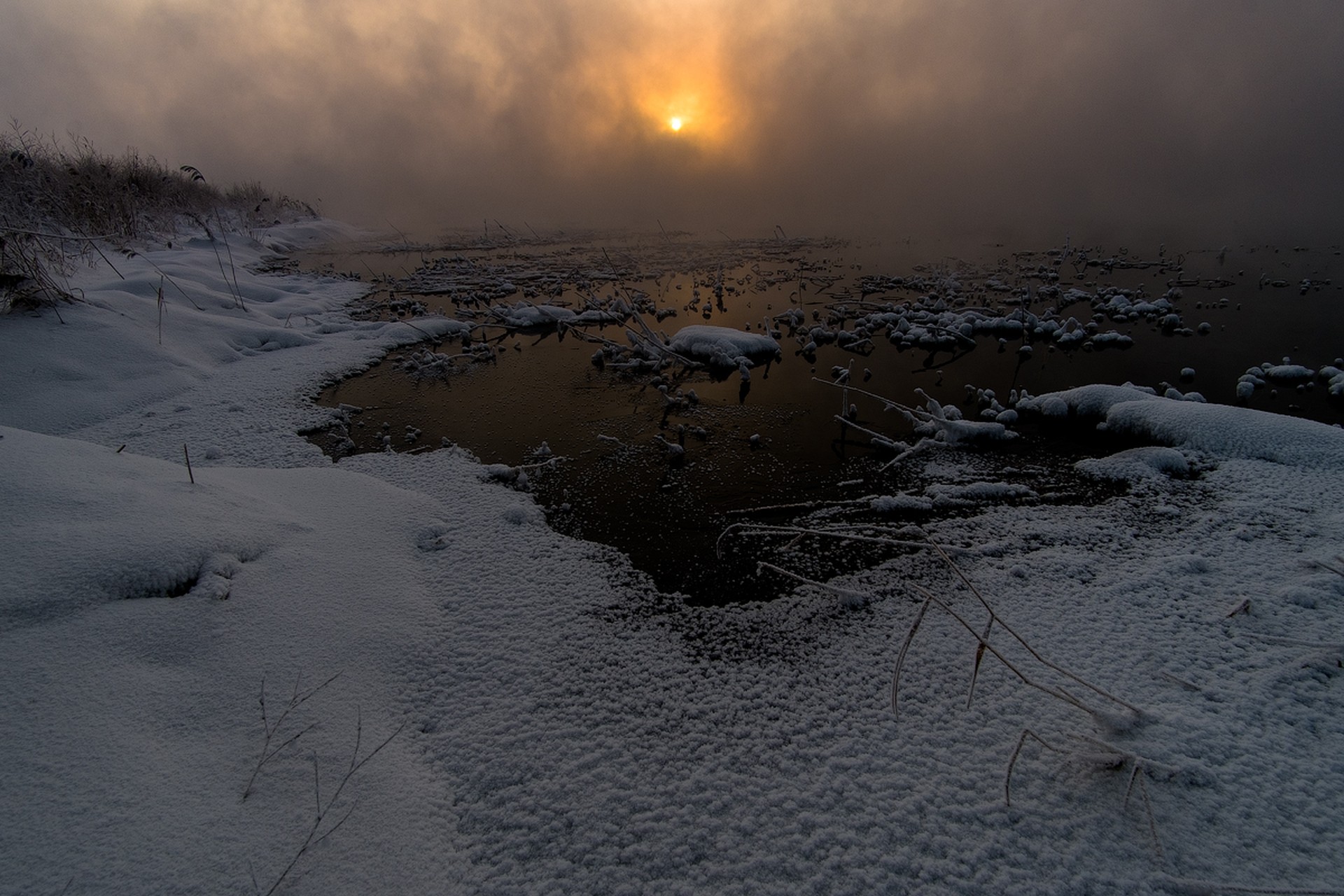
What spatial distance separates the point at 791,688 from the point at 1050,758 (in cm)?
105

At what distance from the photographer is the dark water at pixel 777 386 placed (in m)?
4.38

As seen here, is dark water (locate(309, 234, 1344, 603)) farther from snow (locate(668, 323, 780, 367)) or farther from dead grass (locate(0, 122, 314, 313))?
dead grass (locate(0, 122, 314, 313))

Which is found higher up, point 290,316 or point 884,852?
point 290,316

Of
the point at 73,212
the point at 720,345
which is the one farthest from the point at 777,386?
the point at 73,212

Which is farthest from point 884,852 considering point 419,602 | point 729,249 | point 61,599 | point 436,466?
point 729,249

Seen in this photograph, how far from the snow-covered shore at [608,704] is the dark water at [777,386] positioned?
26.6 inches

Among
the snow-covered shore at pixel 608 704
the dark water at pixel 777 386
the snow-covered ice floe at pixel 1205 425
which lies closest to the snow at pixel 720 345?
the dark water at pixel 777 386

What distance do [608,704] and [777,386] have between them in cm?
525

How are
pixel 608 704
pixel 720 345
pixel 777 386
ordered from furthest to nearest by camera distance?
pixel 720 345 < pixel 777 386 < pixel 608 704

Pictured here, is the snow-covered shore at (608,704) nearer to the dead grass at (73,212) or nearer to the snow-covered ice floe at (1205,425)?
the snow-covered ice floe at (1205,425)

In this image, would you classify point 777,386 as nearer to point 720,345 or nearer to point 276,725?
point 720,345

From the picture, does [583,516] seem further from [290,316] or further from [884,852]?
[290,316]

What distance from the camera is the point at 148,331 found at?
6.71 metres

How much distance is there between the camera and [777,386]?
7043 millimetres
